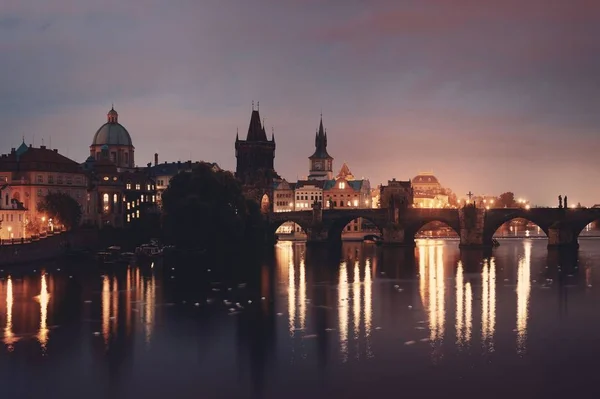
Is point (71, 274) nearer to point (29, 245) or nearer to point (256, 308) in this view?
point (29, 245)

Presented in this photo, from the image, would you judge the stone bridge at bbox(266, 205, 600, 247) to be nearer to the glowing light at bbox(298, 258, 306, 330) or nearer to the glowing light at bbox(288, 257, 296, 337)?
the glowing light at bbox(288, 257, 296, 337)

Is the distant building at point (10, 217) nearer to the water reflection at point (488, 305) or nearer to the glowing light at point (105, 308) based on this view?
the glowing light at point (105, 308)

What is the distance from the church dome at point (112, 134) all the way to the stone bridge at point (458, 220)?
47116 millimetres

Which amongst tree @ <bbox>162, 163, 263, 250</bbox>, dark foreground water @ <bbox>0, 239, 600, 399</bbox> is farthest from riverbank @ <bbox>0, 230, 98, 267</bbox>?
tree @ <bbox>162, 163, 263, 250</bbox>

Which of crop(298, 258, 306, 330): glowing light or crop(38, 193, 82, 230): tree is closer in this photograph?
crop(298, 258, 306, 330): glowing light

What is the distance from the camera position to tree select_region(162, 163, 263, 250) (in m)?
107

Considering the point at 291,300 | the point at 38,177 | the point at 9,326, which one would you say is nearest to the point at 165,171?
the point at 38,177

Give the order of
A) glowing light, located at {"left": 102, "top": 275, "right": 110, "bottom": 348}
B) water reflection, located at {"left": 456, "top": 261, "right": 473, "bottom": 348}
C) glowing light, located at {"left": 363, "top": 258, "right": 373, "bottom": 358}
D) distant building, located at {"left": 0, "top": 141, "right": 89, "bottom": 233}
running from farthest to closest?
1. distant building, located at {"left": 0, "top": 141, "right": 89, "bottom": 233}
2. glowing light, located at {"left": 102, "top": 275, "right": 110, "bottom": 348}
3. water reflection, located at {"left": 456, "top": 261, "right": 473, "bottom": 348}
4. glowing light, located at {"left": 363, "top": 258, "right": 373, "bottom": 358}

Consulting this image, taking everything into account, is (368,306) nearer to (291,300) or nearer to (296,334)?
(291,300)

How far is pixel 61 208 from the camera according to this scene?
4350 inches

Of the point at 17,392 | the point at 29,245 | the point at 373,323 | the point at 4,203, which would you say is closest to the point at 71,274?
the point at 29,245

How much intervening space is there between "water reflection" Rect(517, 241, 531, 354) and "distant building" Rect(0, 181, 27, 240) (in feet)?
205

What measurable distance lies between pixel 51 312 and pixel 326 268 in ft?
144

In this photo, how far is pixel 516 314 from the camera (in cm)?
6312
